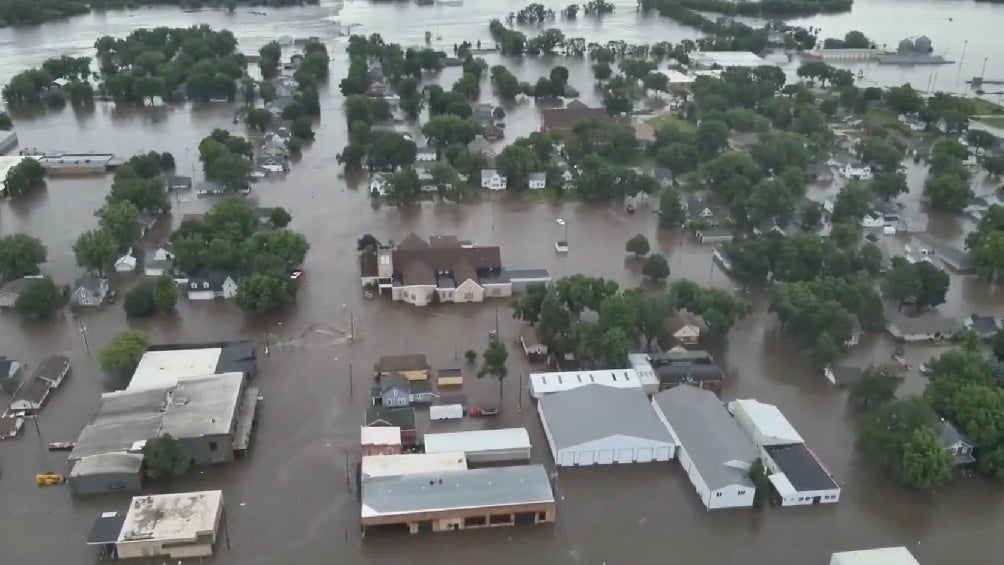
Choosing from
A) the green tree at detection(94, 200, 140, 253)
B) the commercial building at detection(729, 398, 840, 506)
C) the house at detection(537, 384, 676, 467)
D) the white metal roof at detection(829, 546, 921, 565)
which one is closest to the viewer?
the white metal roof at detection(829, 546, 921, 565)

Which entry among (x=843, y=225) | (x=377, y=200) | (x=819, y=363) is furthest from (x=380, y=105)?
(x=819, y=363)

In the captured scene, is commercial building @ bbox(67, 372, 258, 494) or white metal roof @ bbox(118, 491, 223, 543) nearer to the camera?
white metal roof @ bbox(118, 491, 223, 543)

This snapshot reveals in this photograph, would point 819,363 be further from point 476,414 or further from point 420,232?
point 420,232

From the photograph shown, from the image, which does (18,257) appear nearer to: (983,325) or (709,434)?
(709,434)

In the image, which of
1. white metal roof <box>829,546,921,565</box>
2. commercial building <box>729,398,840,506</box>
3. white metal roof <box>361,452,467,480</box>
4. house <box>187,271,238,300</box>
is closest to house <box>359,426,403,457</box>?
white metal roof <box>361,452,467,480</box>

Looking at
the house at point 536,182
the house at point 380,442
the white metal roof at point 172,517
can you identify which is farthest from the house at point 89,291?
the house at point 536,182

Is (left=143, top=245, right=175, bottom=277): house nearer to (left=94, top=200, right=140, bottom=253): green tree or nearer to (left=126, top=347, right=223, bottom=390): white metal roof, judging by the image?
(left=94, top=200, right=140, bottom=253): green tree

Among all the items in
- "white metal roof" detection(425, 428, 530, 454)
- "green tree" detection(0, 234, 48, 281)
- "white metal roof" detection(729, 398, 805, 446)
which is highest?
"green tree" detection(0, 234, 48, 281)

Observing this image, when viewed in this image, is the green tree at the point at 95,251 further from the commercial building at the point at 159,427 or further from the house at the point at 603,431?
the house at the point at 603,431
